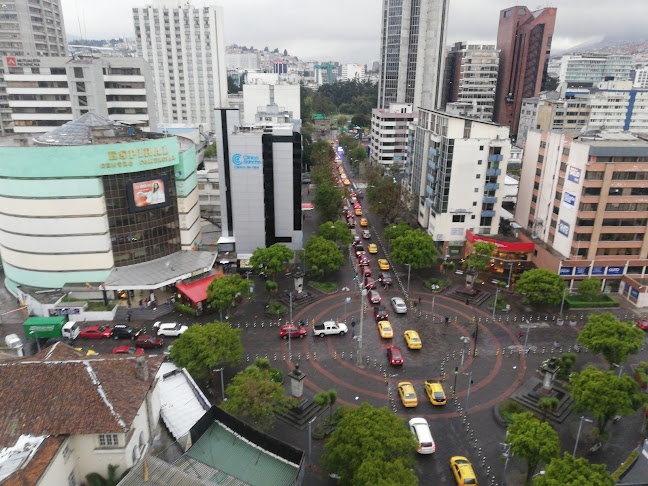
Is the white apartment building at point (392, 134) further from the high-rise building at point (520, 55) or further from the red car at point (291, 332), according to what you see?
the red car at point (291, 332)

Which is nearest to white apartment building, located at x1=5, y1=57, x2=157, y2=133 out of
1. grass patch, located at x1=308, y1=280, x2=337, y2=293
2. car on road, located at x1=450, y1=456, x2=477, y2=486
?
grass patch, located at x1=308, y1=280, x2=337, y2=293

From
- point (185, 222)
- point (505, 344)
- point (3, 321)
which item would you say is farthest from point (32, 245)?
point (505, 344)

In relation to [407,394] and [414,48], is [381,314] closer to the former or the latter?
[407,394]

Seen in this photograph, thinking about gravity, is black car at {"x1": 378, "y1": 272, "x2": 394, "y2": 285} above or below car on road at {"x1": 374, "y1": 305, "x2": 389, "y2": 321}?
above

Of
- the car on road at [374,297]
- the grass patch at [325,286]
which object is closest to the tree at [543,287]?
the car on road at [374,297]

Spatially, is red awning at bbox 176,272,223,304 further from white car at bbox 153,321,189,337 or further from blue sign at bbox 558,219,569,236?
blue sign at bbox 558,219,569,236
